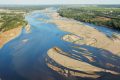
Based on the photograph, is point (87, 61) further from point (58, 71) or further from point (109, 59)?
point (58, 71)

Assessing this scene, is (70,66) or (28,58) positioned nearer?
(70,66)

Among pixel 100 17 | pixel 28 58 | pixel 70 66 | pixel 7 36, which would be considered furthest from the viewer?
pixel 100 17

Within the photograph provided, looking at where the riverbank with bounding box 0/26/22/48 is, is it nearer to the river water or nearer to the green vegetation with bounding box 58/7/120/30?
the river water

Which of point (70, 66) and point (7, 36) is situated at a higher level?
point (70, 66)

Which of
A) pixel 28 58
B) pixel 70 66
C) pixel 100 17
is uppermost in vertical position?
pixel 70 66

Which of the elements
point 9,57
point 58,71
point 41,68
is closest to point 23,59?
point 9,57

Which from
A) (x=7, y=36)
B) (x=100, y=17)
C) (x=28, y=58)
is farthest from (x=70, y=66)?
(x=100, y=17)

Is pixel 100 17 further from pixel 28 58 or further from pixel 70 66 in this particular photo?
pixel 70 66

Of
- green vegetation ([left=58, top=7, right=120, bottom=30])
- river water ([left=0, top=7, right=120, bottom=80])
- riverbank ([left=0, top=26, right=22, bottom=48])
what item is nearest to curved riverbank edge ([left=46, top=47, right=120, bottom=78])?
river water ([left=0, top=7, right=120, bottom=80])
